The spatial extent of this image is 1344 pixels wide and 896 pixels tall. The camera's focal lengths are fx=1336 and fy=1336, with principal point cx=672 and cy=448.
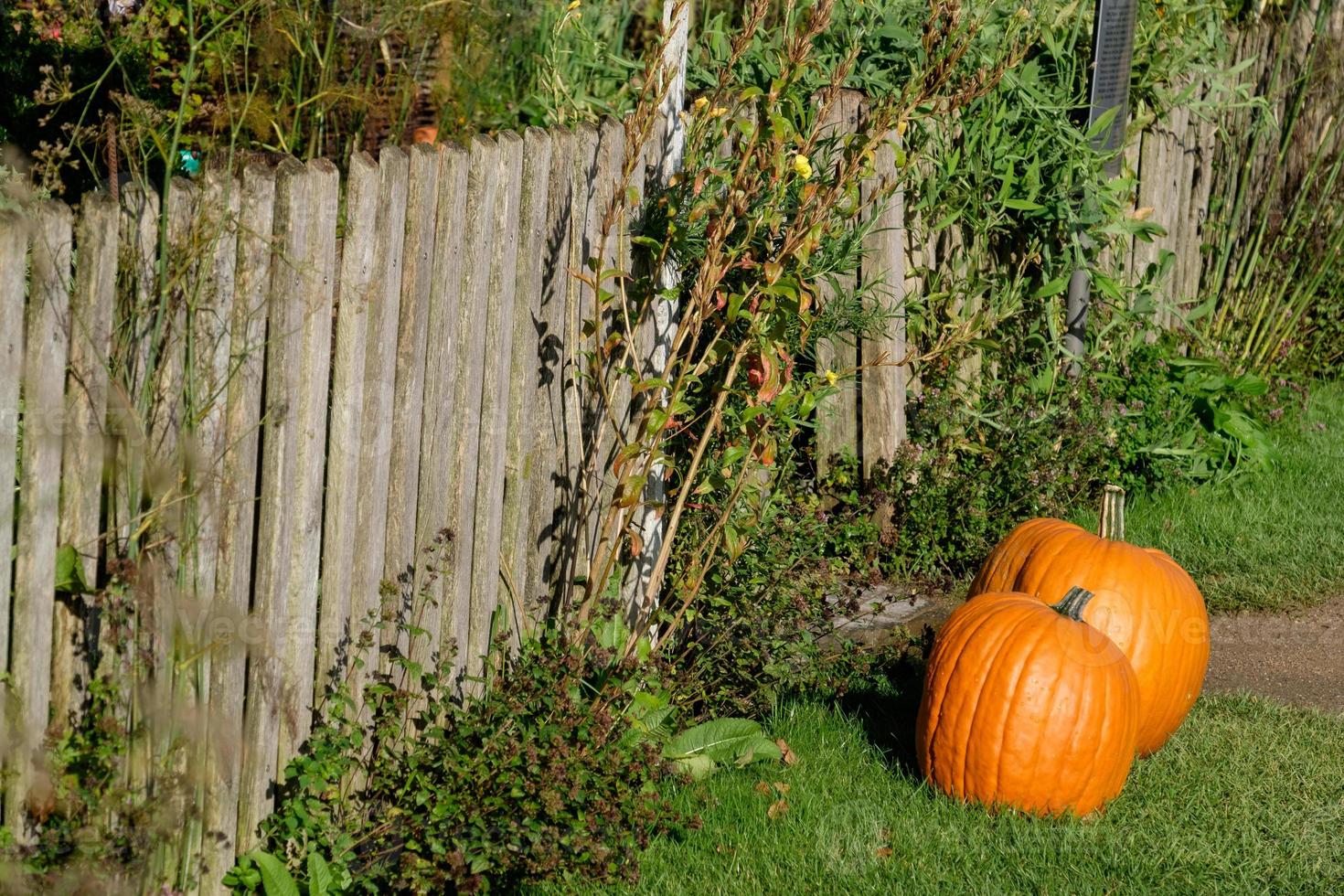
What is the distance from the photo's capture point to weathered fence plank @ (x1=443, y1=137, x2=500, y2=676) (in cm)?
323

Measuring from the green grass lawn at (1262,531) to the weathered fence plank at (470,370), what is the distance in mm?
3091

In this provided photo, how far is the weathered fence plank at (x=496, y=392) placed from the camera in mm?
3328

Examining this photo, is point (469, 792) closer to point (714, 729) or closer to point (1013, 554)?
point (714, 729)

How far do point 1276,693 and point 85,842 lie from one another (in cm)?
372

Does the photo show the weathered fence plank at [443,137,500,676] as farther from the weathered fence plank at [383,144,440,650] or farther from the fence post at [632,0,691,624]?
the fence post at [632,0,691,624]

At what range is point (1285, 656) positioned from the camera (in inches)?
187

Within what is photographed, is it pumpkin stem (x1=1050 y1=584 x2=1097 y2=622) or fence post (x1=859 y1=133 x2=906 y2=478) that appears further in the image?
fence post (x1=859 y1=133 x2=906 y2=478)

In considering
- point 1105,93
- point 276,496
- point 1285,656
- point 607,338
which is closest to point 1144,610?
point 1285,656

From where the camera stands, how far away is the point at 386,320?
3.01 meters

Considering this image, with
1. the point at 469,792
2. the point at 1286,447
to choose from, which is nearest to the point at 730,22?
the point at 1286,447

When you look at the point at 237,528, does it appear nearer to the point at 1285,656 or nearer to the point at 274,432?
Result: the point at 274,432

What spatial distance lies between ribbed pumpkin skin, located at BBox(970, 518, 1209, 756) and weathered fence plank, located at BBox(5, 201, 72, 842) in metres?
2.72

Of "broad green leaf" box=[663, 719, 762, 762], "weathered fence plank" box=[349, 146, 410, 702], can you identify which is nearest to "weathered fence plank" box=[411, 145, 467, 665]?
"weathered fence plank" box=[349, 146, 410, 702]

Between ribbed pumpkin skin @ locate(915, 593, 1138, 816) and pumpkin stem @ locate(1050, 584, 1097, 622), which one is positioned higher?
pumpkin stem @ locate(1050, 584, 1097, 622)
